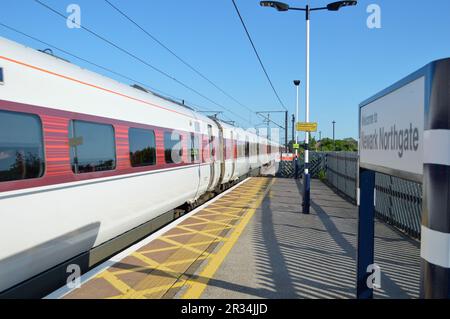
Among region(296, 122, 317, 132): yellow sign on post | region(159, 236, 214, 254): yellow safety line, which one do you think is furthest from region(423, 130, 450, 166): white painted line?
region(296, 122, 317, 132): yellow sign on post

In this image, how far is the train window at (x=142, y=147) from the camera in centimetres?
664

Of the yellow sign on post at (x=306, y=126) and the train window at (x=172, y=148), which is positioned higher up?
the yellow sign on post at (x=306, y=126)

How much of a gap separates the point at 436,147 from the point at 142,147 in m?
5.86

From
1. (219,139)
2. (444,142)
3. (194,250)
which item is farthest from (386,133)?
(219,139)

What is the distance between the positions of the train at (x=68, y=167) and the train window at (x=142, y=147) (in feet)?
0.06

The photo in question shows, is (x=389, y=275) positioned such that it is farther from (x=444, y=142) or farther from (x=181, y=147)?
(x=181, y=147)

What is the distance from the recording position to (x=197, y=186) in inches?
443

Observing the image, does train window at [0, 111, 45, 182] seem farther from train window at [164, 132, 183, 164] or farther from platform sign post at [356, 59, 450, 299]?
train window at [164, 132, 183, 164]

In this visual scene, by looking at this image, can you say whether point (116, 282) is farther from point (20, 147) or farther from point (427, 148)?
point (427, 148)

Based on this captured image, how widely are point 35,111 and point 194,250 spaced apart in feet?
10.5

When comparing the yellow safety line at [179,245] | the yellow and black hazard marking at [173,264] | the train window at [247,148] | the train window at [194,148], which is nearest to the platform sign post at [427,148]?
the yellow and black hazard marking at [173,264]

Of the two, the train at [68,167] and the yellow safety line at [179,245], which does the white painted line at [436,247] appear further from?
the yellow safety line at [179,245]

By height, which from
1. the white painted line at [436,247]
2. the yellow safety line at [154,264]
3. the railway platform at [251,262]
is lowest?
the railway platform at [251,262]

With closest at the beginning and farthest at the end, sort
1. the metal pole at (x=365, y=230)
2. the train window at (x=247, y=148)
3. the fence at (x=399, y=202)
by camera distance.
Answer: the metal pole at (x=365, y=230) < the fence at (x=399, y=202) < the train window at (x=247, y=148)
